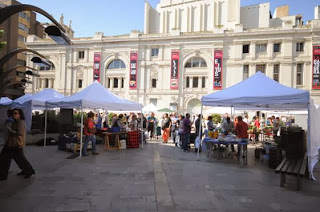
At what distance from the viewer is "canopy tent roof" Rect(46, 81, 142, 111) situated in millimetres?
9930

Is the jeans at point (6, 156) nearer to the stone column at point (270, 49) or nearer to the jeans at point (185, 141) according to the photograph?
the jeans at point (185, 141)

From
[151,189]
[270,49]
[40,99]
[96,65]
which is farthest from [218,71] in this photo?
[151,189]

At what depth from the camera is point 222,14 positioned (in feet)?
132

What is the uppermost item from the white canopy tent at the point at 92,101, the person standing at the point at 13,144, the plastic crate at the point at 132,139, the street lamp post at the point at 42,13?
the street lamp post at the point at 42,13

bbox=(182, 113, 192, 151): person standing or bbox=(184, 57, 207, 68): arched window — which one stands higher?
bbox=(184, 57, 207, 68): arched window

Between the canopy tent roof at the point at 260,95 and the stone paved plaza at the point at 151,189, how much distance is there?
2.21 metres

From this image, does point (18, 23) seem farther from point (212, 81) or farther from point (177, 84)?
point (212, 81)

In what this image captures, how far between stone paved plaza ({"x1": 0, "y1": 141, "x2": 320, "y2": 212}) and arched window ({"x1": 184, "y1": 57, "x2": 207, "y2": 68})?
2892 centimetres

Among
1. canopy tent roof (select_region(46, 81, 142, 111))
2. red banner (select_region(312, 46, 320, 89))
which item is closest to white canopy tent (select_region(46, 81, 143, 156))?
canopy tent roof (select_region(46, 81, 142, 111))

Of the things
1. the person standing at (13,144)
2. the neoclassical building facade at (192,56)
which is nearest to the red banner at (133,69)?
the neoclassical building facade at (192,56)

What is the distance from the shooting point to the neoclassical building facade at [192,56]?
3256cm

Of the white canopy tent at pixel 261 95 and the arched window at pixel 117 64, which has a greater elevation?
the arched window at pixel 117 64

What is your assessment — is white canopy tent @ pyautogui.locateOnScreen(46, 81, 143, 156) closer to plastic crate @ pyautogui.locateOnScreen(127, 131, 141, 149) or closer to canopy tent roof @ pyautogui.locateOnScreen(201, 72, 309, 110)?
plastic crate @ pyautogui.locateOnScreen(127, 131, 141, 149)

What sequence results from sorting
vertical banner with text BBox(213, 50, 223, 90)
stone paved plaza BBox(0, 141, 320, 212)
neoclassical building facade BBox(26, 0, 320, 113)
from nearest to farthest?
stone paved plaza BBox(0, 141, 320, 212)
neoclassical building facade BBox(26, 0, 320, 113)
vertical banner with text BBox(213, 50, 223, 90)
